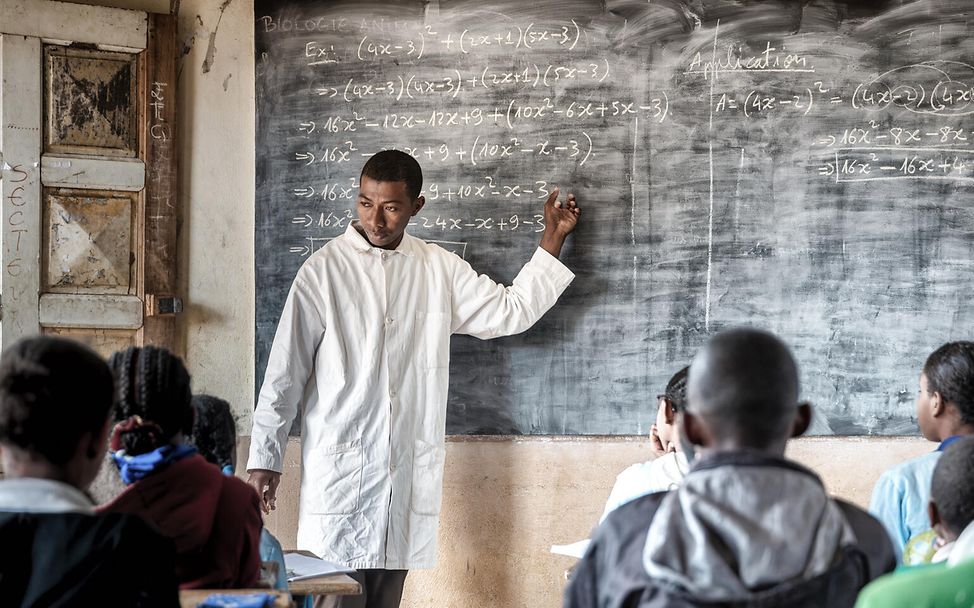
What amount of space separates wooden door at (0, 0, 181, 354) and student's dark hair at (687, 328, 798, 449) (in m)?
2.48

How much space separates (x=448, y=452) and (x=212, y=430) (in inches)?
57.0

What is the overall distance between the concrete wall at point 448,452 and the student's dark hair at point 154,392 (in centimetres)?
178

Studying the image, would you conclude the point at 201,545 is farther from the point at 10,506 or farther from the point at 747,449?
the point at 747,449

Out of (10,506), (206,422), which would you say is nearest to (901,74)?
(206,422)

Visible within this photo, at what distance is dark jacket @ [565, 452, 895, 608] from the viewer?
53.6 inches

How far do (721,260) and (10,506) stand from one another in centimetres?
279

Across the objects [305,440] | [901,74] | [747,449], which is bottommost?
[305,440]

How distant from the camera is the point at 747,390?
1.45 meters

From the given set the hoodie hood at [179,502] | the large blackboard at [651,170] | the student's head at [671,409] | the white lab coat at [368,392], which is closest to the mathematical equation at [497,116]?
the large blackboard at [651,170]

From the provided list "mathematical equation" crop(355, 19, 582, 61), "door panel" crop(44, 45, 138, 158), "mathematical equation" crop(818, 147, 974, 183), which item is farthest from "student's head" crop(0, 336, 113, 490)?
"mathematical equation" crop(818, 147, 974, 183)

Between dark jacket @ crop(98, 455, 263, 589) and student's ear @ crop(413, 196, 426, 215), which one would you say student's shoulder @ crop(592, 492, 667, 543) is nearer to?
dark jacket @ crop(98, 455, 263, 589)

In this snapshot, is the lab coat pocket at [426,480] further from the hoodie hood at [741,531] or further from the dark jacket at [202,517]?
the hoodie hood at [741,531]

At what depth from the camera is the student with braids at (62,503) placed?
143 centimetres

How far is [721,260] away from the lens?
3.76 metres
